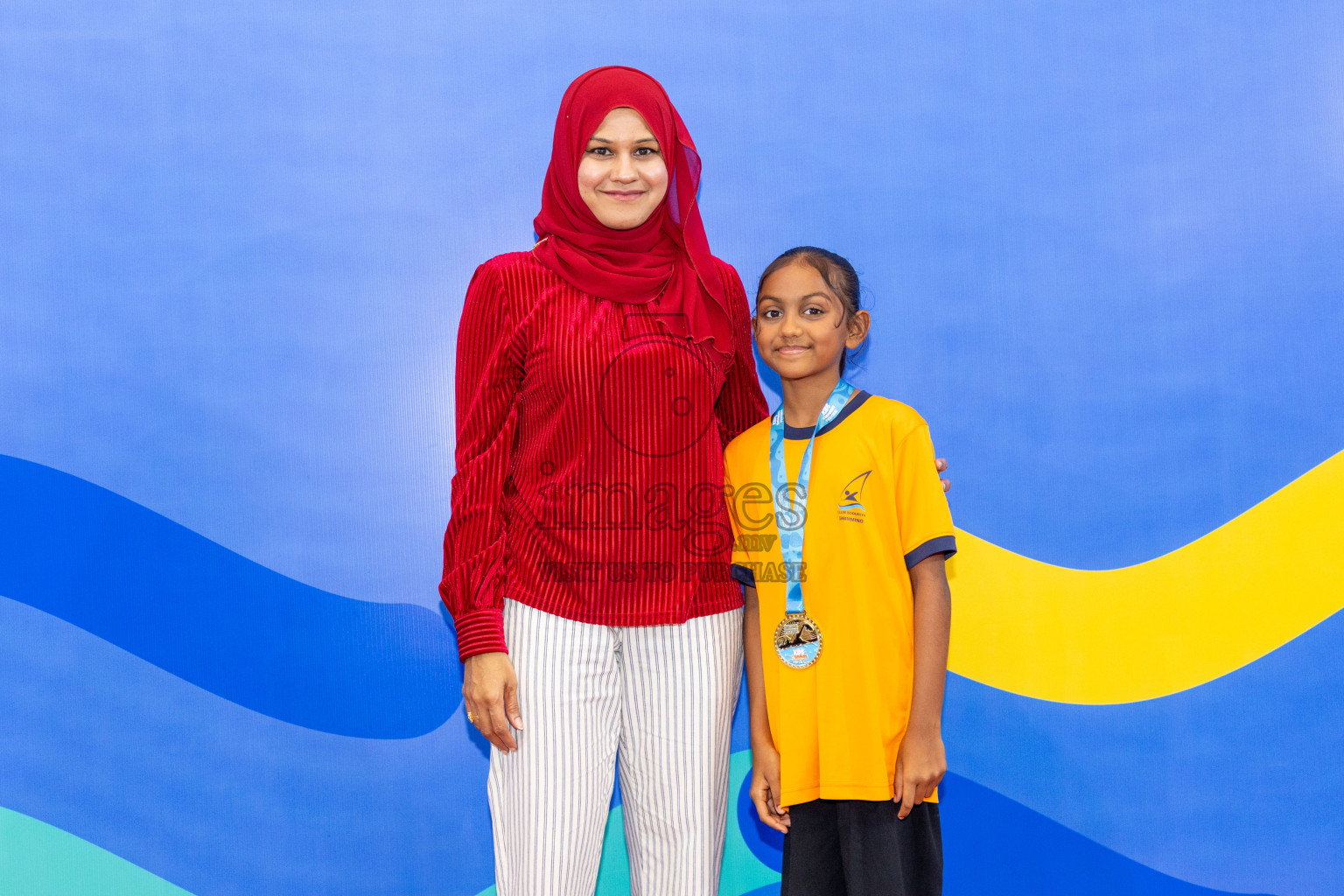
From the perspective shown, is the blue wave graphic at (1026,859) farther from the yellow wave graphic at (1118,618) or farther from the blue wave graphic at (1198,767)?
the yellow wave graphic at (1118,618)

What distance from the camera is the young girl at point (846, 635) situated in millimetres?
1401

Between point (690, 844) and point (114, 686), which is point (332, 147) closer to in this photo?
point (114, 686)

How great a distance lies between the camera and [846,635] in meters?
1.43

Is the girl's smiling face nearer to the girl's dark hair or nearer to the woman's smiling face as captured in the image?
the girl's dark hair

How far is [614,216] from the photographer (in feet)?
4.77

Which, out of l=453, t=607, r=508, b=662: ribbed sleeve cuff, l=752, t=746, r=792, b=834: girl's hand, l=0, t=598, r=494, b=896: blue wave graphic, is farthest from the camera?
l=0, t=598, r=494, b=896: blue wave graphic

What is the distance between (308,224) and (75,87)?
0.56 m

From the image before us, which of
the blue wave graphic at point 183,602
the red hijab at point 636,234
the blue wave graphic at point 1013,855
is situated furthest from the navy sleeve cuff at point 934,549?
the blue wave graphic at point 183,602

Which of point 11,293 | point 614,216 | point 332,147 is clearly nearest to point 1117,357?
point 614,216

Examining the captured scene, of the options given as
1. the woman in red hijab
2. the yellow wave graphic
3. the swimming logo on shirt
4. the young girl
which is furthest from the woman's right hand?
the yellow wave graphic

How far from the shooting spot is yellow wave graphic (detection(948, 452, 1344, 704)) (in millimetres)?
1969

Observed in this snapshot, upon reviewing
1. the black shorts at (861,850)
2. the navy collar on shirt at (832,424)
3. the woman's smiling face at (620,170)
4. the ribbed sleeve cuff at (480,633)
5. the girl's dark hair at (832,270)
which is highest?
the woman's smiling face at (620,170)

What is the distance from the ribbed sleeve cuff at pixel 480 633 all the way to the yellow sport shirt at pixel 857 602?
0.42 metres

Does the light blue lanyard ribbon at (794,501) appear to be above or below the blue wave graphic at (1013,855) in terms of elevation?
above
